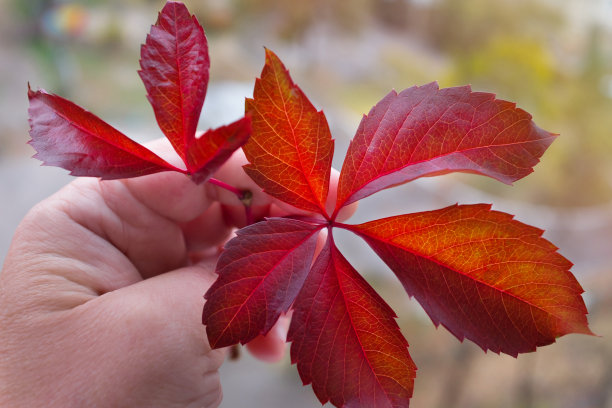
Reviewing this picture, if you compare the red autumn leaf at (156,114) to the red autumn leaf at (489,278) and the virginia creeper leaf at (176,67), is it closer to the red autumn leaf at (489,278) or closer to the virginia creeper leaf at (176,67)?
the virginia creeper leaf at (176,67)

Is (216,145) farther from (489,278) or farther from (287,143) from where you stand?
(489,278)

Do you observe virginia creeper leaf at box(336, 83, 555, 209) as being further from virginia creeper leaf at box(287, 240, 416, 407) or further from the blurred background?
the blurred background

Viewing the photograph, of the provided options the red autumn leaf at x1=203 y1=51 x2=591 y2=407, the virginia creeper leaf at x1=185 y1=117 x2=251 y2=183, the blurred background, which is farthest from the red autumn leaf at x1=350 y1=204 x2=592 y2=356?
the blurred background

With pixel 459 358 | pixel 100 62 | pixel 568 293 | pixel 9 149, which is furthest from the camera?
pixel 100 62

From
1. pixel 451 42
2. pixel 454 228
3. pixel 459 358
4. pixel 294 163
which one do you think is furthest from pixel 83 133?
pixel 451 42

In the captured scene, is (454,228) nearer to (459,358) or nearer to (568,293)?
(568,293)

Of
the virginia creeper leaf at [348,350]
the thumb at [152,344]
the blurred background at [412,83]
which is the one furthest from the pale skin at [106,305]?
the blurred background at [412,83]

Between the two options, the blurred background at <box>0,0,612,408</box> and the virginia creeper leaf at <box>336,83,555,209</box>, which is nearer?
the virginia creeper leaf at <box>336,83,555,209</box>

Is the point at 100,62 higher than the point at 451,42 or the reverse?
the reverse
